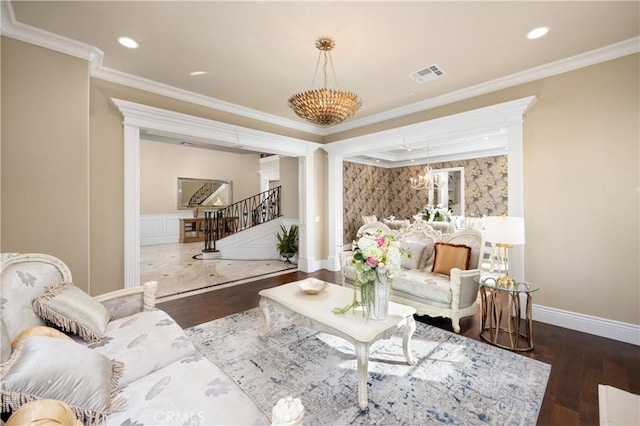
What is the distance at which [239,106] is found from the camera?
184 inches

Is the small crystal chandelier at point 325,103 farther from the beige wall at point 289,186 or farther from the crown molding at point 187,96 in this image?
the beige wall at point 289,186

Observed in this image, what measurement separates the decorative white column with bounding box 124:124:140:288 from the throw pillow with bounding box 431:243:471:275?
4064 millimetres

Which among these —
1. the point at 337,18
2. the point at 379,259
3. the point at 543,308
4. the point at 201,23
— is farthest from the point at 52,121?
the point at 543,308

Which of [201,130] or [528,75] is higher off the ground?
[528,75]

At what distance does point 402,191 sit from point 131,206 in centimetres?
819

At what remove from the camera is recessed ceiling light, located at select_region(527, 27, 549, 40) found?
2627mm

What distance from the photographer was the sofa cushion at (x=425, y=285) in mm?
3184

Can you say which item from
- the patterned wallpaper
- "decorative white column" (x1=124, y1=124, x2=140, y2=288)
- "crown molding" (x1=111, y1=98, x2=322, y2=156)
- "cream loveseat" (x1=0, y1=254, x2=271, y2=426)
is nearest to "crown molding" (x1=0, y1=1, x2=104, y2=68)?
"crown molding" (x1=111, y1=98, x2=322, y2=156)

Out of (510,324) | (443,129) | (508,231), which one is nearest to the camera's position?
(508,231)

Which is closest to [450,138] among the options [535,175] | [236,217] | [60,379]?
[535,175]

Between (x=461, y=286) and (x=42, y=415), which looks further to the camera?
(x=461, y=286)

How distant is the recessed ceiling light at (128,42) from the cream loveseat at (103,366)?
2.27 m

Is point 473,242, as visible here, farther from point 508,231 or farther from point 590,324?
point 590,324

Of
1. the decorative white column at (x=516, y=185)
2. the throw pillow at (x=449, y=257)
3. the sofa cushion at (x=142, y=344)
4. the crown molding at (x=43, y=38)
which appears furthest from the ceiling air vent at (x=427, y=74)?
the sofa cushion at (x=142, y=344)
